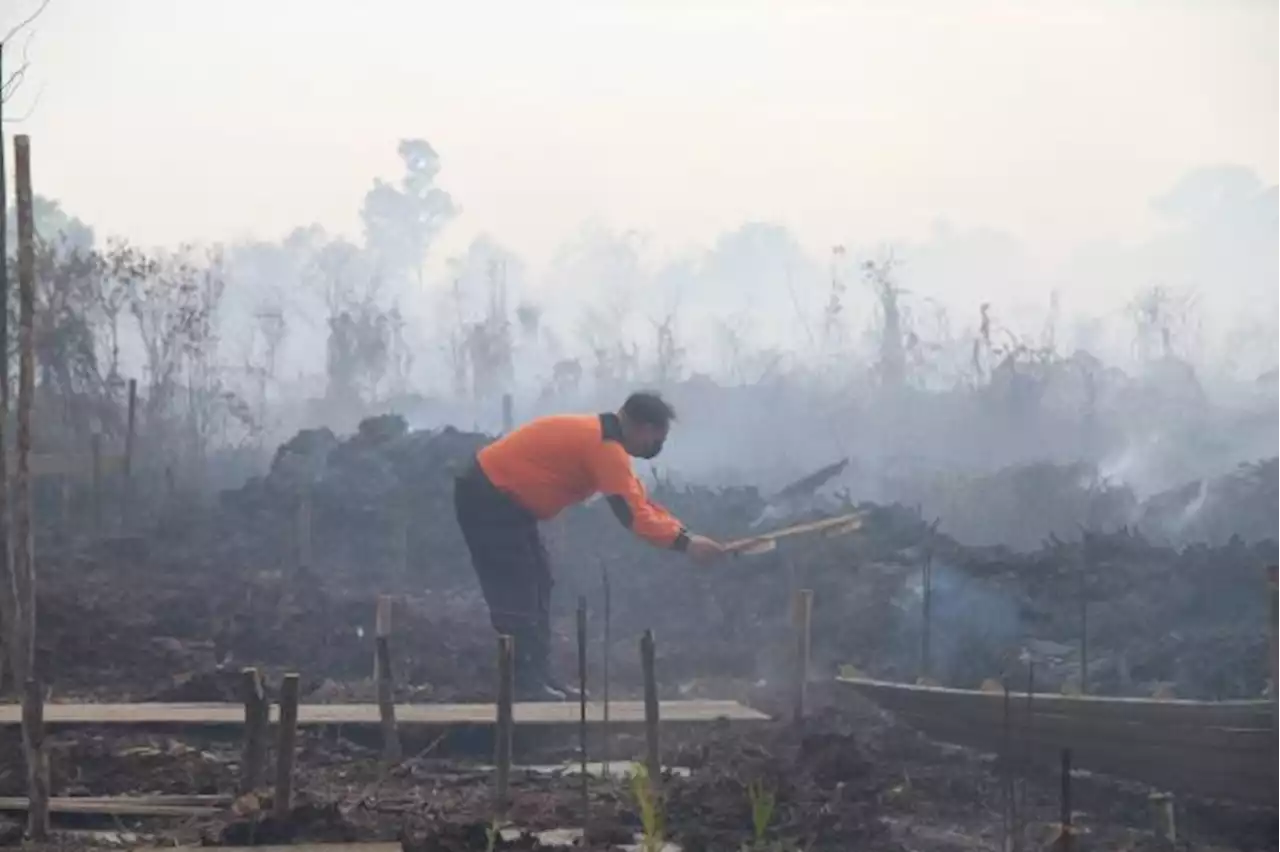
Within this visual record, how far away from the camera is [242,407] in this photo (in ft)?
74.3

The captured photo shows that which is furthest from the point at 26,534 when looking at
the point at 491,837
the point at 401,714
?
the point at 491,837

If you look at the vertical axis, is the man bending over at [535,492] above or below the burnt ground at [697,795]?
above

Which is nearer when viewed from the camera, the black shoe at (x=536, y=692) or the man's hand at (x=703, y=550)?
the man's hand at (x=703, y=550)

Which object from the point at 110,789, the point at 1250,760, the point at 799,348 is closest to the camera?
the point at 1250,760

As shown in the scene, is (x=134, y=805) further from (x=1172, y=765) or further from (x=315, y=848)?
(x=1172, y=765)

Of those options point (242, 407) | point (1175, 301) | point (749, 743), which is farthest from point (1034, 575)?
point (242, 407)

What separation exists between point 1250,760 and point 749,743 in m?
1.85

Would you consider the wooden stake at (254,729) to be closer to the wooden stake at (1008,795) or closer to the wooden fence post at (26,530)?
the wooden fence post at (26,530)

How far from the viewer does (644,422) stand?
→ 741 centimetres

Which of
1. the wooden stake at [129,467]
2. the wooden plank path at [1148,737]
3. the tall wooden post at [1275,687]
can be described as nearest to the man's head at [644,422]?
the wooden plank path at [1148,737]

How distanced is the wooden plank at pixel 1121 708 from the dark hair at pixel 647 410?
5.36 feet

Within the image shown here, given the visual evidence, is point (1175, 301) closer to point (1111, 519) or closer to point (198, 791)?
point (1111, 519)

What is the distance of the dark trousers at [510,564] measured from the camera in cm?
769

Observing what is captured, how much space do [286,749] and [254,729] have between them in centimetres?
67
